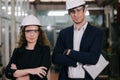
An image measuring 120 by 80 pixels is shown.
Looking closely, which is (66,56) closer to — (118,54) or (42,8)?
(118,54)

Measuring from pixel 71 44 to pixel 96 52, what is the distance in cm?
21

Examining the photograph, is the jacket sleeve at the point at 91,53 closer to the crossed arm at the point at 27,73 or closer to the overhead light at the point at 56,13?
the crossed arm at the point at 27,73

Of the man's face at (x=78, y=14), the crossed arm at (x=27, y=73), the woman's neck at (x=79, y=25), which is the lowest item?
the crossed arm at (x=27, y=73)

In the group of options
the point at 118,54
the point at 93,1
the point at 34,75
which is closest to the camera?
the point at 34,75

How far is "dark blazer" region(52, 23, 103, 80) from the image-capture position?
229 centimetres

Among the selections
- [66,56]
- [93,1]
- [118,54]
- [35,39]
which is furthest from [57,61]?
[93,1]

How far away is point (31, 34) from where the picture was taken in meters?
2.33

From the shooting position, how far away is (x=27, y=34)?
2340mm

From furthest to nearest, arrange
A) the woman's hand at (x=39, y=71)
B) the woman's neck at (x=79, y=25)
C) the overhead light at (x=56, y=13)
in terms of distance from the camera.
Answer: the overhead light at (x=56, y=13) → the woman's neck at (x=79, y=25) → the woman's hand at (x=39, y=71)

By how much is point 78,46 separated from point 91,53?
0.12m

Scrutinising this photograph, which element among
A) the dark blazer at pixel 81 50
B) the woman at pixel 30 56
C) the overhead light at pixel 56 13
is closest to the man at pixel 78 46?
the dark blazer at pixel 81 50

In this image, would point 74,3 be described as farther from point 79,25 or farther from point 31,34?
point 31,34

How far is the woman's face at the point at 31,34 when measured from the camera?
234cm

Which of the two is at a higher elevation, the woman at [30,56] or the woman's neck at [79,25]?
the woman's neck at [79,25]
